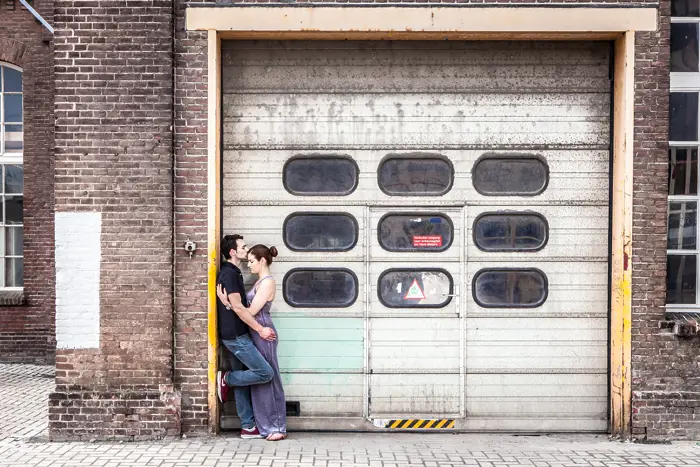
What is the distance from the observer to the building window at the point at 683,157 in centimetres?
742

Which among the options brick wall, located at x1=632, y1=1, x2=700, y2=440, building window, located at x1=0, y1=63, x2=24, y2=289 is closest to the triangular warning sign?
brick wall, located at x1=632, y1=1, x2=700, y2=440

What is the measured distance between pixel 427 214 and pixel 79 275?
348 cm

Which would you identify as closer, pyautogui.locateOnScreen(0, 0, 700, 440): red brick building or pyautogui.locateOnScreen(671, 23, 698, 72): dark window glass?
pyautogui.locateOnScreen(0, 0, 700, 440): red brick building

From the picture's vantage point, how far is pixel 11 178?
11812 mm

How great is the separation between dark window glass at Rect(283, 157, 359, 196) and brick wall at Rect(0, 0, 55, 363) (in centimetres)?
578

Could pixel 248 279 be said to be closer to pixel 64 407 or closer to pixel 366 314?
pixel 366 314

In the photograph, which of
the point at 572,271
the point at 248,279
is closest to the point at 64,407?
the point at 248,279

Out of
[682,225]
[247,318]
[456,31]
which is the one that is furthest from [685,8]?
[247,318]

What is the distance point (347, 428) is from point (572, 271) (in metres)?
2.78

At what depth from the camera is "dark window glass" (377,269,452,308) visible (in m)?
7.22

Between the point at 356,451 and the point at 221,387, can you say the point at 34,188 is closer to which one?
the point at 221,387

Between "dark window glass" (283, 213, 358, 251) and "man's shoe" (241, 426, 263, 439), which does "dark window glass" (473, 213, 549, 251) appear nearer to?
"dark window glass" (283, 213, 358, 251)

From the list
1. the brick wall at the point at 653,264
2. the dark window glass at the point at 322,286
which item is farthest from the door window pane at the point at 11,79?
the brick wall at the point at 653,264

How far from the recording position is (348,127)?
723 cm
